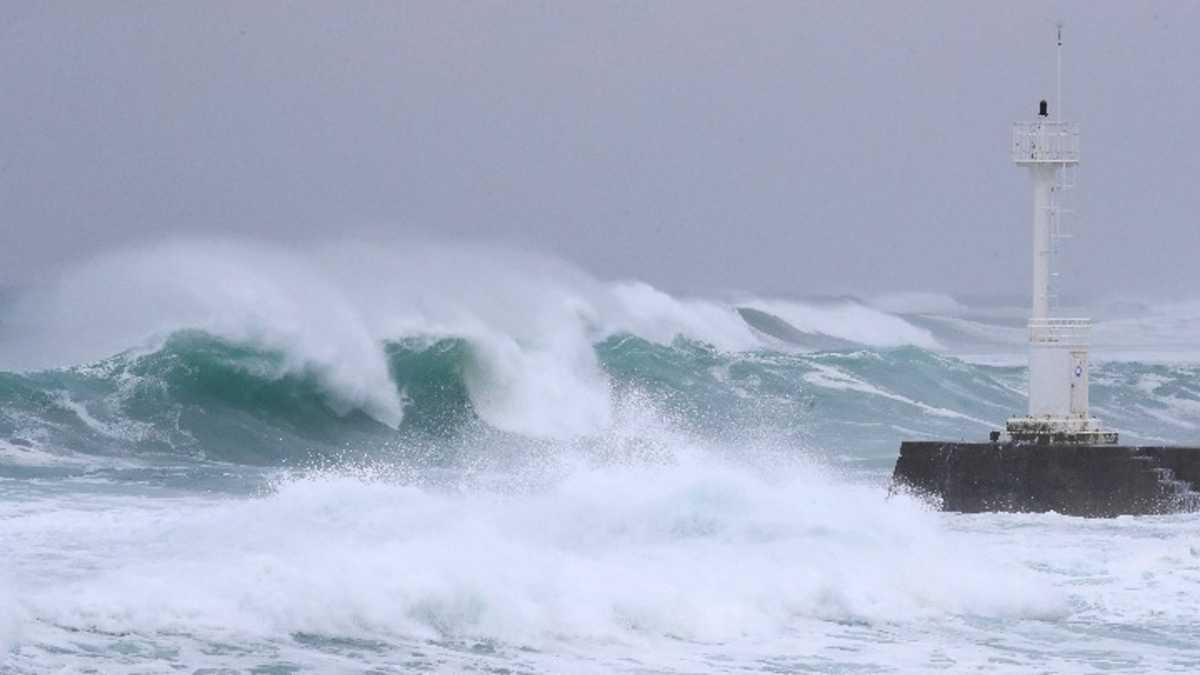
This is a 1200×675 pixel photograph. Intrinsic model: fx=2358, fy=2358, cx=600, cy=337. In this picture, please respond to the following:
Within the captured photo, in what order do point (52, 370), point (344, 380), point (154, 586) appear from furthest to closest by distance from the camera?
point (344, 380) < point (52, 370) < point (154, 586)

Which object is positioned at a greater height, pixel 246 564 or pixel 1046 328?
pixel 1046 328

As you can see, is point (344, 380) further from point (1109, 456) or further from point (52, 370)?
point (1109, 456)

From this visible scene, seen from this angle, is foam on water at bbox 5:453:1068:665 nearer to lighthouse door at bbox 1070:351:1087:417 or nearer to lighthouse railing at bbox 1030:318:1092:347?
lighthouse door at bbox 1070:351:1087:417

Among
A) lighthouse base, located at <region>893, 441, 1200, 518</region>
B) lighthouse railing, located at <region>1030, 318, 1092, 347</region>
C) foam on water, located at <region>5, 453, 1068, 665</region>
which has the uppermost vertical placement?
lighthouse railing, located at <region>1030, 318, 1092, 347</region>

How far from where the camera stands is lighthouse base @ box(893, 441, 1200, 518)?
732 inches

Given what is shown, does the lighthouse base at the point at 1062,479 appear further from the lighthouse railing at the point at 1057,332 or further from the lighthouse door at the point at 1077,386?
the lighthouse railing at the point at 1057,332

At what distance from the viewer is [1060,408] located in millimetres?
19234

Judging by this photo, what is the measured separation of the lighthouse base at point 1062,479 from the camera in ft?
61.0

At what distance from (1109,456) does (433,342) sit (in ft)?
32.7

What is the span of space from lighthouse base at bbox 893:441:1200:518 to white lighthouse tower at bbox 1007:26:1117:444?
309mm

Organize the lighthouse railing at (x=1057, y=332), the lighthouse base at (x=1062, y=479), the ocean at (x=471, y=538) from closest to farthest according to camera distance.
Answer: the ocean at (x=471, y=538) → the lighthouse base at (x=1062, y=479) → the lighthouse railing at (x=1057, y=332)

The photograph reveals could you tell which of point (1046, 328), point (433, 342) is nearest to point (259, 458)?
point (433, 342)

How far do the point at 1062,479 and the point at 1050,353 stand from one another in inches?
45.2

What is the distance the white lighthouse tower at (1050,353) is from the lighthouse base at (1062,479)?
1.01ft
